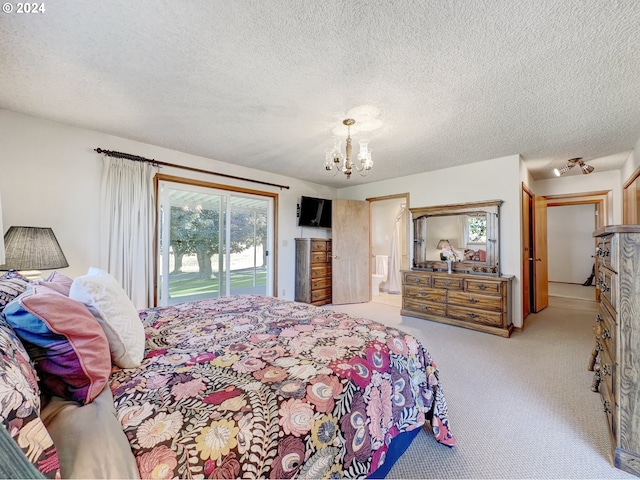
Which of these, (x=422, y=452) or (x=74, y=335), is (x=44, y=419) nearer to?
(x=74, y=335)

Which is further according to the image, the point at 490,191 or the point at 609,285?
the point at 490,191

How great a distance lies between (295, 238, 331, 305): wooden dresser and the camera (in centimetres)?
480

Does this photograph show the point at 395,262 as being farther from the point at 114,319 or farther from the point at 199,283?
the point at 114,319

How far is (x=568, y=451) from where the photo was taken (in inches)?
59.9

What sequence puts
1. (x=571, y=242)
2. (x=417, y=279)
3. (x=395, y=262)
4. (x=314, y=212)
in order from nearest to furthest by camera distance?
(x=417, y=279), (x=314, y=212), (x=395, y=262), (x=571, y=242)

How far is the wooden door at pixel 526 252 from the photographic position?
381 centimetres

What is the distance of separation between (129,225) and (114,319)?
2387 millimetres

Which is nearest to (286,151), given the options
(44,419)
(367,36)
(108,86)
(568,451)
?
(108,86)

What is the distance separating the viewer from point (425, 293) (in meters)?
4.06

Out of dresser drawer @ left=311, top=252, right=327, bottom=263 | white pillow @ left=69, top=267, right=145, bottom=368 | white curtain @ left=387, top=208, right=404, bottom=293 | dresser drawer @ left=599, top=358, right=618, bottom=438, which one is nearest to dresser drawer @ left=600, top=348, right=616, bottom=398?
dresser drawer @ left=599, top=358, right=618, bottom=438

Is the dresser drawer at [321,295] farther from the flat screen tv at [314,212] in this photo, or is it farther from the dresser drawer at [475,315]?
the dresser drawer at [475,315]

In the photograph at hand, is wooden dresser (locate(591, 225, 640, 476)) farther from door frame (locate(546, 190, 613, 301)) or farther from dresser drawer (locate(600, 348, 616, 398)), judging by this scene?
door frame (locate(546, 190, 613, 301))

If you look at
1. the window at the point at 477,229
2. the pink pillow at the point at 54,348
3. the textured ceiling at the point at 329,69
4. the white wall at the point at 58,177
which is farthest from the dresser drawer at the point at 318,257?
the pink pillow at the point at 54,348

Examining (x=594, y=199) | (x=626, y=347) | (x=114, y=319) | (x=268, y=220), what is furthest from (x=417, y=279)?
(x=114, y=319)
